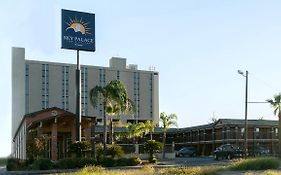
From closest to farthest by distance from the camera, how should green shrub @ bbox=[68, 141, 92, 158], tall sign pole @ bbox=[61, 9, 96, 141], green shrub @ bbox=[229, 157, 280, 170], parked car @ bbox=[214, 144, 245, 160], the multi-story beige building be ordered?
green shrub @ bbox=[229, 157, 280, 170] → green shrub @ bbox=[68, 141, 92, 158] → tall sign pole @ bbox=[61, 9, 96, 141] → parked car @ bbox=[214, 144, 245, 160] → the multi-story beige building

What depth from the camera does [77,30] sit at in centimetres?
4412

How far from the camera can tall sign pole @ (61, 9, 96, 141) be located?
43.2 m

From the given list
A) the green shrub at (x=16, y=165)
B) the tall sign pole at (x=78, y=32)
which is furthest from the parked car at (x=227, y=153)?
the green shrub at (x=16, y=165)

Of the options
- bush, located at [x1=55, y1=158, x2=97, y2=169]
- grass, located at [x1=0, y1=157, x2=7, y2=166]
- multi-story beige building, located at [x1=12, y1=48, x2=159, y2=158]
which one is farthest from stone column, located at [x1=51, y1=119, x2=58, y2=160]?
multi-story beige building, located at [x1=12, y1=48, x2=159, y2=158]

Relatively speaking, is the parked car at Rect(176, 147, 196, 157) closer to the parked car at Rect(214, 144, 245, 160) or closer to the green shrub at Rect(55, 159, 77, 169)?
the parked car at Rect(214, 144, 245, 160)

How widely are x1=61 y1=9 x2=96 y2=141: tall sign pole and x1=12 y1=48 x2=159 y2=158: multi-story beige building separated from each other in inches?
3048

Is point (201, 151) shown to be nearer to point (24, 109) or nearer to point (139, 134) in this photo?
point (139, 134)

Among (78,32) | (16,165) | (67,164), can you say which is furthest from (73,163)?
(78,32)

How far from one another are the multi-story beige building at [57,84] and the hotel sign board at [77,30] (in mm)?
77410

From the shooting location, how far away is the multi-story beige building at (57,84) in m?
128

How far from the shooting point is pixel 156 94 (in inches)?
5920

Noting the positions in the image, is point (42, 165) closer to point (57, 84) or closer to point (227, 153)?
point (227, 153)

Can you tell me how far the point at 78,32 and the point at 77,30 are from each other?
0.20m

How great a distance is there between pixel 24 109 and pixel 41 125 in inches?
3338
